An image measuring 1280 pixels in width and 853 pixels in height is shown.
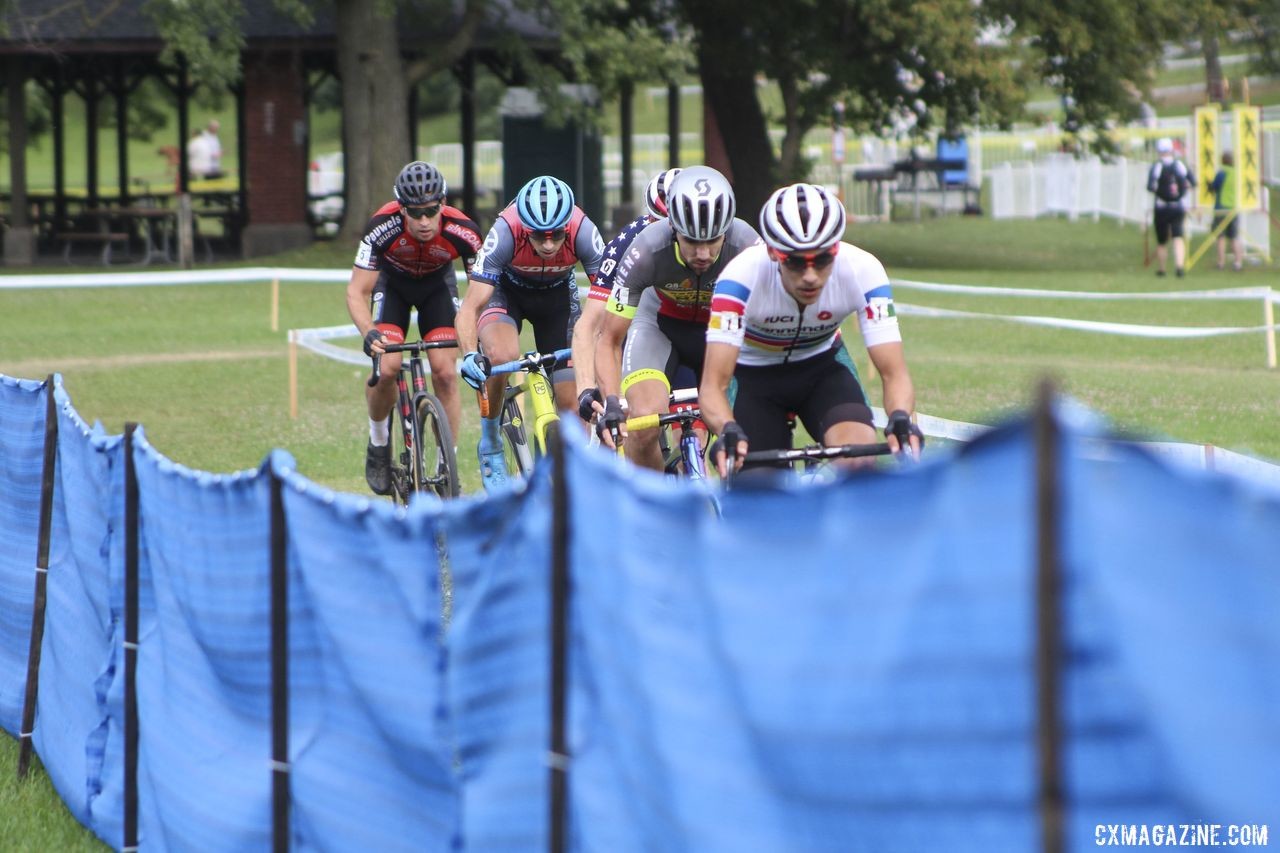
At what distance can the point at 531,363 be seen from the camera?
8898 mm

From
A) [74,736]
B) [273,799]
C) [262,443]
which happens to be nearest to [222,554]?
[273,799]

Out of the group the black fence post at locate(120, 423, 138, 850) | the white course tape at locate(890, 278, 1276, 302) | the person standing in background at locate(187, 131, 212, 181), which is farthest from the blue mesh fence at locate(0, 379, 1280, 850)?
the person standing in background at locate(187, 131, 212, 181)

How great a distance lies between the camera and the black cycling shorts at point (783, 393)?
7488 mm

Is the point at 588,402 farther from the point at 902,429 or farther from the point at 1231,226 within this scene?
the point at 1231,226

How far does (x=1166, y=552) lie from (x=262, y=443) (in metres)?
11.5

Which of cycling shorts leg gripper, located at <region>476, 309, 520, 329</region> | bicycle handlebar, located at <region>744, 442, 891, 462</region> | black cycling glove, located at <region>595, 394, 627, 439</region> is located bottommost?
bicycle handlebar, located at <region>744, 442, 891, 462</region>

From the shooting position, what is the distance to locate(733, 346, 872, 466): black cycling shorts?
7488 mm

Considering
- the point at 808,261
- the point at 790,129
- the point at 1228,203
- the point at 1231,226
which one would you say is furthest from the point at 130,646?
the point at 790,129

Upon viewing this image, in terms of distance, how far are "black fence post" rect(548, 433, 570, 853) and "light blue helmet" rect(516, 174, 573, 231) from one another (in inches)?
204

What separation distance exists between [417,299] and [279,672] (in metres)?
6.38

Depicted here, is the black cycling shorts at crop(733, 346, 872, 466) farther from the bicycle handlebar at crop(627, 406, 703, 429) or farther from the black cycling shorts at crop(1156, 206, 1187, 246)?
the black cycling shorts at crop(1156, 206, 1187, 246)

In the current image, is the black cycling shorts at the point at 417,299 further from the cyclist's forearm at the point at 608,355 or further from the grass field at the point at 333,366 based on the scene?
the cyclist's forearm at the point at 608,355

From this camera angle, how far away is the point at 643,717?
327 centimetres

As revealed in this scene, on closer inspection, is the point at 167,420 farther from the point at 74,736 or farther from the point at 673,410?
the point at 74,736
